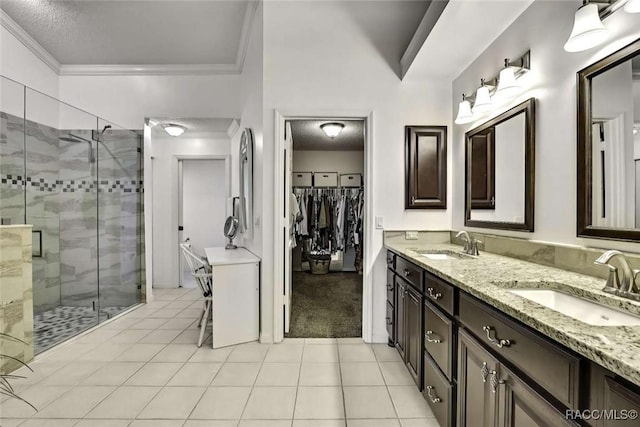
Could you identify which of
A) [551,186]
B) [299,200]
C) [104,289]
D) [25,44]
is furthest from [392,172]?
[25,44]

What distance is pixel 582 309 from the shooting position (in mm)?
1106

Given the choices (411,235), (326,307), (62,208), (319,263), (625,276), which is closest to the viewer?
(625,276)

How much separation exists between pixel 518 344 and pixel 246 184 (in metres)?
2.78

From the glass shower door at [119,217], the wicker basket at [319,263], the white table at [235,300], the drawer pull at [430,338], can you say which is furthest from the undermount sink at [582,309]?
the wicker basket at [319,263]

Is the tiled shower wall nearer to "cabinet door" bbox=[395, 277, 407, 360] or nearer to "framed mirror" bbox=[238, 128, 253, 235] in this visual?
"framed mirror" bbox=[238, 128, 253, 235]

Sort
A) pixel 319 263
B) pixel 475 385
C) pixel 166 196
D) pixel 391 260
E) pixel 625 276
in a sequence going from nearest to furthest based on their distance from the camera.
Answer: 1. pixel 625 276
2. pixel 475 385
3. pixel 391 260
4. pixel 166 196
5. pixel 319 263

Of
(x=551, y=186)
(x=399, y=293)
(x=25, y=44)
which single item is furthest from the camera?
(x=25, y=44)

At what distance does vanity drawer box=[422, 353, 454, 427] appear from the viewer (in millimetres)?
1436

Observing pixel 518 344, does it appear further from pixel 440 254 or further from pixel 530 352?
pixel 440 254

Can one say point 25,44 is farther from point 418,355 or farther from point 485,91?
point 418,355

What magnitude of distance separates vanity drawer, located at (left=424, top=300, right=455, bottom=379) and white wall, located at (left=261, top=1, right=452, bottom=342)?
102cm

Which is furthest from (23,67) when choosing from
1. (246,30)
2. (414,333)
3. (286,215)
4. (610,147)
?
(610,147)

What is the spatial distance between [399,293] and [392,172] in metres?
1.10

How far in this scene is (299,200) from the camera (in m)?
5.62
